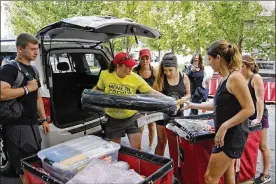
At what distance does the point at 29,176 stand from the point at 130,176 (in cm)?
75

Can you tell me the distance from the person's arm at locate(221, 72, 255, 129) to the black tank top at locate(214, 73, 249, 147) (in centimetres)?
5

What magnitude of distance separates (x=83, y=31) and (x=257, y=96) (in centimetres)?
211

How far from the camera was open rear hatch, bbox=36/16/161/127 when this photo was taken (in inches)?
109

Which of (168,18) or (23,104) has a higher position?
(168,18)

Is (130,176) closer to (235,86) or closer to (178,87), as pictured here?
(235,86)

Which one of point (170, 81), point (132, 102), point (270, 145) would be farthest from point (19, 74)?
point (270, 145)

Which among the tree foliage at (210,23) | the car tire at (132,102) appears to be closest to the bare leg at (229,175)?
the car tire at (132,102)

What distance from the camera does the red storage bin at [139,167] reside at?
1.75 meters

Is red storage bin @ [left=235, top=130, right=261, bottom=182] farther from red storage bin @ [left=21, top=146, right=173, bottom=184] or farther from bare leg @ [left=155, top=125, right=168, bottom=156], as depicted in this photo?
red storage bin @ [left=21, top=146, right=173, bottom=184]

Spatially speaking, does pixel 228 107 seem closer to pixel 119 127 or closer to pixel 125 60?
pixel 125 60

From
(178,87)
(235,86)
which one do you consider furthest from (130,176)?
(178,87)

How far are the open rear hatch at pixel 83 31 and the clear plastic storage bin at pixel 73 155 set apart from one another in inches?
45.8

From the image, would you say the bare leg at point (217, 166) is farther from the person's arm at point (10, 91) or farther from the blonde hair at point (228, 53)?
the person's arm at point (10, 91)

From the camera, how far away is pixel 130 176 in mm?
1679
